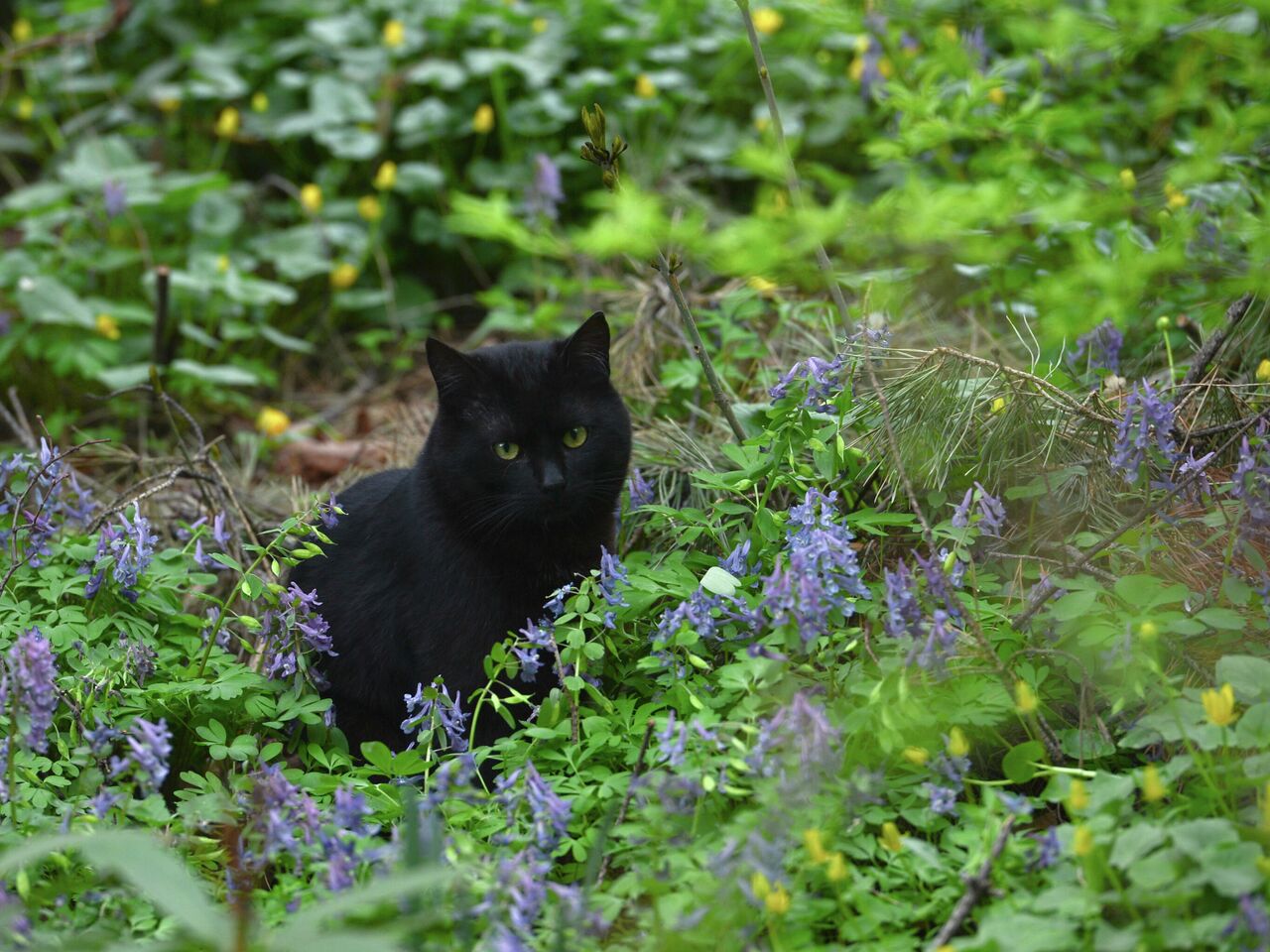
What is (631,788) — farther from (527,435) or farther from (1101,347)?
(1101,347)

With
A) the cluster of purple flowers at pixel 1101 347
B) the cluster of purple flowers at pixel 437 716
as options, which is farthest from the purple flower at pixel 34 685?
the cluster of purple flowers at pixel 1101 347

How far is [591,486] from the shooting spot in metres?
2.38

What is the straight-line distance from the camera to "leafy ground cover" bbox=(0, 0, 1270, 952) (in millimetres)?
1575

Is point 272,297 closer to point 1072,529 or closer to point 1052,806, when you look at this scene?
point 1072,529

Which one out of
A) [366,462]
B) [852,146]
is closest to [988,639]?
[366,462]

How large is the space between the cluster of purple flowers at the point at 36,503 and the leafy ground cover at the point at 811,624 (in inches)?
0.6

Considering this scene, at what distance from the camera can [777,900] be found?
4.86 ft

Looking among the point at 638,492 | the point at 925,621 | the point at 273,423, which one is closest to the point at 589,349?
the point at 638,492

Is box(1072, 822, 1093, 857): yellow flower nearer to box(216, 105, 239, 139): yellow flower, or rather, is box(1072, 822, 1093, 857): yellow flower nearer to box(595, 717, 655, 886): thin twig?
box(595, 717, 655, 886): thin twig

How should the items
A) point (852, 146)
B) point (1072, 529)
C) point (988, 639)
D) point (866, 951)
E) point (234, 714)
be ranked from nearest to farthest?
point (866, 951), point (988, 639), point (234, 714), point (1072, 529), point (852, 146)

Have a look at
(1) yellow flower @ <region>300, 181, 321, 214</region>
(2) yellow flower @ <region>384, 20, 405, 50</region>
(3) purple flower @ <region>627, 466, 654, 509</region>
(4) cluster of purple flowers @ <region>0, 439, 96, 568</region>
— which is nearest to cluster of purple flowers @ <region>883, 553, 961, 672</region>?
(3) purple flower @ <region>627, 466, 654, 509</region>

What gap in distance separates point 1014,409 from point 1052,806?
0.70 metres

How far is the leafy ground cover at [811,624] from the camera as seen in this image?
158cm

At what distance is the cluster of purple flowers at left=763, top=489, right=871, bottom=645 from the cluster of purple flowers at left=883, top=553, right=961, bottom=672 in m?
0.08
